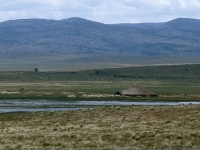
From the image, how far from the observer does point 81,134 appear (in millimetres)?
35812

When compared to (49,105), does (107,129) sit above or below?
above

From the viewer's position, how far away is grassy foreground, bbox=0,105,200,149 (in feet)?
104

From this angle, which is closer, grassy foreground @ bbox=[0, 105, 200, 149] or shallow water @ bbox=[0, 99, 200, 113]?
grassy foreground @ bbox=[0, 105, 200, 149]

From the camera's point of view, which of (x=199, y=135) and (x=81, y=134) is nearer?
(x=199, y=135)

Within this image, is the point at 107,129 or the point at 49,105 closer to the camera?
the point at 107,129

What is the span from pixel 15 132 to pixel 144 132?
308 inches

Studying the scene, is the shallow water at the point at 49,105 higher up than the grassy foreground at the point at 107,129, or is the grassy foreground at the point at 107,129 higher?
the grassy foreground at the point at 107,129

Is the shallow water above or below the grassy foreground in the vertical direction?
below

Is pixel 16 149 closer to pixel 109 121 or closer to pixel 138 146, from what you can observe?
pixel 138 146

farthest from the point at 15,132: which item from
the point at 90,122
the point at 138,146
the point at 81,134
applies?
the point at 138,146

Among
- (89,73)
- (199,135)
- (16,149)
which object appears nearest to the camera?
(16,149)

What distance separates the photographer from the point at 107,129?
126 feet

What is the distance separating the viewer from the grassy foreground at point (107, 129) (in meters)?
31.6

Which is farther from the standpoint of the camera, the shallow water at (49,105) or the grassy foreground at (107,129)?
the shallow water at (49,105)
